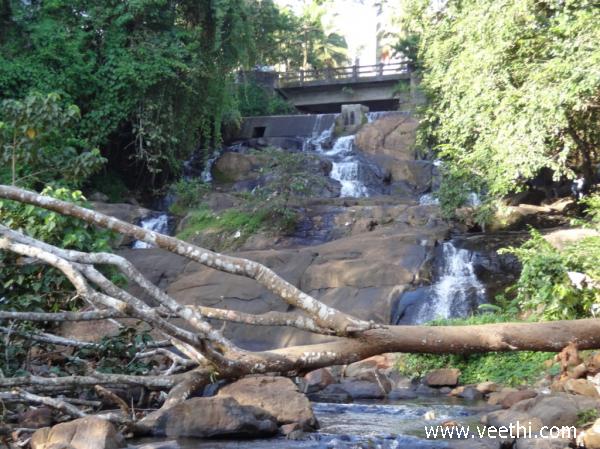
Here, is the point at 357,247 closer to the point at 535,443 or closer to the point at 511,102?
the point at 511,102

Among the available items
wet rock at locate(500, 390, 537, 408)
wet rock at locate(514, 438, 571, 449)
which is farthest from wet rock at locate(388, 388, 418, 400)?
wet rock at locate(514, 438, 571, 449)

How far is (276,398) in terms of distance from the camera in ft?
24.8

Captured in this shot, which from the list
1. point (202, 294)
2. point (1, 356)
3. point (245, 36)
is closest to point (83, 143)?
point (245, 36)

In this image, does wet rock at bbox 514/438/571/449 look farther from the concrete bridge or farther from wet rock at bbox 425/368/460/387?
the concrete bridge

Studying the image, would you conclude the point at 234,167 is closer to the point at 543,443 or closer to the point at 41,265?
the point at 41,265

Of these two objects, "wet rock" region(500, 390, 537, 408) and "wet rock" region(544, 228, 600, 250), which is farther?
"wet rock" region(544, 228, 600, 250)

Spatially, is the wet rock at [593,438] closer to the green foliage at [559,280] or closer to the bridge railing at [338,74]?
the green foliage at [559,280]

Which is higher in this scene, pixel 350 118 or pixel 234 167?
pixel 350 118

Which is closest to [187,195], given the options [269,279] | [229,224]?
[229,224]

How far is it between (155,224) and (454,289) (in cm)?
931

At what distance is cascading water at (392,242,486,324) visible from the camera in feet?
43.5

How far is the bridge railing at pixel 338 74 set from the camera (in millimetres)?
33094

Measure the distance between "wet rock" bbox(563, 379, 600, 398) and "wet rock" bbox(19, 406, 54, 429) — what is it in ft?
16.6

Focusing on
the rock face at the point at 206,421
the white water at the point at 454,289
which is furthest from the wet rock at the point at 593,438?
the white water at the point at 454,289
